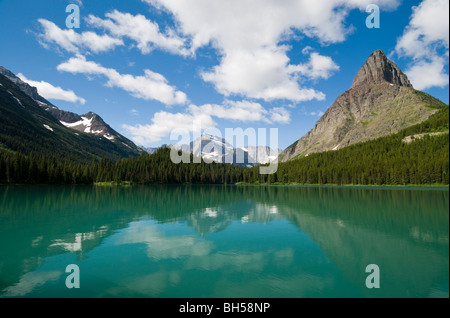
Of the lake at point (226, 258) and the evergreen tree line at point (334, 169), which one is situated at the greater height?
the evergreen tree line at point (334, 169)

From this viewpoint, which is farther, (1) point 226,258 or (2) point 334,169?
(2) point 334,169

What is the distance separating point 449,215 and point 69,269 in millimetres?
47163

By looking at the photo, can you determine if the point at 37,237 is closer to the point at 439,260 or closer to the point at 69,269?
the point at 69,269

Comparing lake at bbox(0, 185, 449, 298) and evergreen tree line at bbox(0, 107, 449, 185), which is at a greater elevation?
evergreen tree line at bbox(0, 107, 449, 185)

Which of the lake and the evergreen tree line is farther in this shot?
the evergreen tree line

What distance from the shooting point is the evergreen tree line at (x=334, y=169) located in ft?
371

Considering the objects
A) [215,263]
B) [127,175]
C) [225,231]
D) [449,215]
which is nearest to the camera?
[215,263]

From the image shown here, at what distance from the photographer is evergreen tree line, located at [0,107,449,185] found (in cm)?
11312

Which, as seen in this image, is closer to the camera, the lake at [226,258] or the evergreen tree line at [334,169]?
the lake at [226,258]

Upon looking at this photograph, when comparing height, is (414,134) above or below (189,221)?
above

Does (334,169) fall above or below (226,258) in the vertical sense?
above

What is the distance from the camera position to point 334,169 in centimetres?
17112

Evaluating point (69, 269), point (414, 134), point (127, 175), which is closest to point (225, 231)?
point (69, 269)
